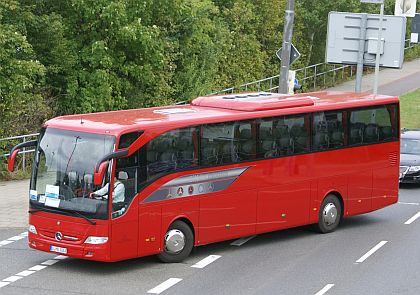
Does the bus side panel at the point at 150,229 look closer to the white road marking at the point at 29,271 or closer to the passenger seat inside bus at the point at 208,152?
the passenger seat inside bus at the point at 208,152

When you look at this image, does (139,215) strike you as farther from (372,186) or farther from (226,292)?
(372,186)

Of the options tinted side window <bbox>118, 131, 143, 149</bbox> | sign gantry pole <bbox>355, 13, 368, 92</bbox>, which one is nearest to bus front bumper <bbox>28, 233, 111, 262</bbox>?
tinted side window <bbox>118, 131, 143, 149</bbox>

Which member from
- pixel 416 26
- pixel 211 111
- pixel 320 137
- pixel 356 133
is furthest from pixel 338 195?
pixel 416 26

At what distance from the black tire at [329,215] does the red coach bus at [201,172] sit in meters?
0.03

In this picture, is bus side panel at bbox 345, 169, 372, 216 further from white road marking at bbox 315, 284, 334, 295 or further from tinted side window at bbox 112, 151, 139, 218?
tinted side window at bbox 112, 151, 139, 218

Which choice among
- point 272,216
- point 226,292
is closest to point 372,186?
point 272,216

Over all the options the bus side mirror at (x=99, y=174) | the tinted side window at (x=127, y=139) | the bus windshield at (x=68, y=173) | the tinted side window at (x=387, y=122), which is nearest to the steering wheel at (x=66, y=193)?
the bus windshield at (x=68, y=173)

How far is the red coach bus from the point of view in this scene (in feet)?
53.9

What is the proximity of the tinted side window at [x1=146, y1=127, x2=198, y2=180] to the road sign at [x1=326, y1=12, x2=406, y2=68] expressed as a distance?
54.8 ft

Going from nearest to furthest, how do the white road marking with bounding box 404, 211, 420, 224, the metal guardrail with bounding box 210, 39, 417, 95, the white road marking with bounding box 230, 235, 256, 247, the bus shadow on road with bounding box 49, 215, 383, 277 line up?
the bus shadow on road with bounding box 49, 215, 383, 277
the white road marking with bounding box 230, 235, 256, 247
the white road marking with bounding box 404, 211, 420, 224
the metal guardrail with bounding box 210, 39, 417, 95

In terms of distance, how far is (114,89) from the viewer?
32.1 meters

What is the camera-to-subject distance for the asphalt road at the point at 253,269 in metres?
15.8

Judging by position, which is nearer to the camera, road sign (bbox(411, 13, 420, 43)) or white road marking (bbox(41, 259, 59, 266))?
white road marking (bbox(41, 259, 59, 266))

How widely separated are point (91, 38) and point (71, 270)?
613 inches
